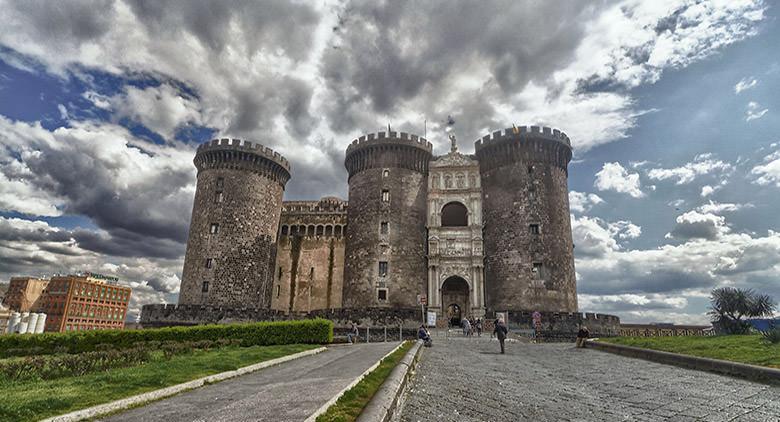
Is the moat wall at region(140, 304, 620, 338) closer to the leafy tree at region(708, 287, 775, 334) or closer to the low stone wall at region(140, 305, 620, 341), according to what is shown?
the low stone wall at region(140, 305, 620, 341)

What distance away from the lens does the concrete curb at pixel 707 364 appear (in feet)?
31.4

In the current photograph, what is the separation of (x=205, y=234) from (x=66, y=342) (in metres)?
20.1

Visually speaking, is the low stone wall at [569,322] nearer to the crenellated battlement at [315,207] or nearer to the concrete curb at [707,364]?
the concrete curb at [707,364]

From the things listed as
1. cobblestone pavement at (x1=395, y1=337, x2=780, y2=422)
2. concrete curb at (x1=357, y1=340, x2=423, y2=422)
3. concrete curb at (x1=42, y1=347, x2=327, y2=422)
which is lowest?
concrete curb at (x1=42, y1=347, x2=327, y2=422)

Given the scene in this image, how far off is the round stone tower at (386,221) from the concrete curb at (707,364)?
22444 mm

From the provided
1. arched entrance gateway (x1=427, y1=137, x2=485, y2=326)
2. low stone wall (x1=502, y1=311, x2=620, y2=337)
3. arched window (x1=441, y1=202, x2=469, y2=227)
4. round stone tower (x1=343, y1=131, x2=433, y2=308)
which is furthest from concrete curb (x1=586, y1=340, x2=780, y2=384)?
arched window (x1=441, y1=202, x2=469, y2=227)

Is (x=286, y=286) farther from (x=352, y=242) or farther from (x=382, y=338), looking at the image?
(x=382, y=338)

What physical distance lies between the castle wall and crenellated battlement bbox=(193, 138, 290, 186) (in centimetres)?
601

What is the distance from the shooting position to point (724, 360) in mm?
11250

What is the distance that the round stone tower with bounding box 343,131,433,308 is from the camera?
37781mm

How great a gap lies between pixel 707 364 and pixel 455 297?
1140 inches

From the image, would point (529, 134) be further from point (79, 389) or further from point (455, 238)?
point (79, 389)

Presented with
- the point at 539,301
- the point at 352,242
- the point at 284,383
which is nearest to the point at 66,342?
the point at 284,383

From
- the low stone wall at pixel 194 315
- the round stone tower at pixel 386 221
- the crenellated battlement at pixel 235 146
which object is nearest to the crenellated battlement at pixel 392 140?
the round stone tower at pixel 386 221
